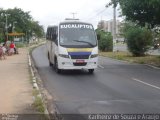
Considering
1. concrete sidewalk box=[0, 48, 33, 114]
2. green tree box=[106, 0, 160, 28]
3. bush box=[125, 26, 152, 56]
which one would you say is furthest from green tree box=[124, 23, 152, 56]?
concrete sidewalk box=[0, 48, 33, 114]

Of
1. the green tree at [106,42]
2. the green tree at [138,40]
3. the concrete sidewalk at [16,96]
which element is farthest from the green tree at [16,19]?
the concrete sidewalk at [16,96]

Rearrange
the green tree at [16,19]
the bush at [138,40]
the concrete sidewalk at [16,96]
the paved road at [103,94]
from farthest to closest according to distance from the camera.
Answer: the green tree at [16,19], the bush at [138,40], the paved road at [103,94], the concrete sidewalk at [16,96]

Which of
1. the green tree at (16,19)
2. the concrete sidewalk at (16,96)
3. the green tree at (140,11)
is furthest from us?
the green tree at (16,19)

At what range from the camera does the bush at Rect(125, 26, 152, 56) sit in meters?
39.9

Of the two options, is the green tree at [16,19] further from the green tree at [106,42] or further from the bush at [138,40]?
the bush at [138,40]

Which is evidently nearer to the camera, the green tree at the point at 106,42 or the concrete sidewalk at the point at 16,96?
the concrete sidewalk at the point at 16,96

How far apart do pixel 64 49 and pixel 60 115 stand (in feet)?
37.9

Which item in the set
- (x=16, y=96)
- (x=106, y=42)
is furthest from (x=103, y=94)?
(x=106, y=42)

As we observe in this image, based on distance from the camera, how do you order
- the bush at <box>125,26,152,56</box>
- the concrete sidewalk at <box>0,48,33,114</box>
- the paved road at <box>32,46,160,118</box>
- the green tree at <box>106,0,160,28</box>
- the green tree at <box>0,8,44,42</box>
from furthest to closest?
the green tree at <box>0,8,44,42</box>
the bush at <box>125,26,152,56</box>
the green tree at <box>106,0,160,28</box>
the paved road at <box>32,46,160,118</box>
the concrete sidewalk at <box>0,48,33,114</box>

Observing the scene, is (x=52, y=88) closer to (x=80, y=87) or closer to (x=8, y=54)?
(x=80, y=87)

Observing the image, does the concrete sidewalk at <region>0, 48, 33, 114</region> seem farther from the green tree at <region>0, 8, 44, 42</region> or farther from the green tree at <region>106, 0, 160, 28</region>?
the green tree at <region>0, 8, 44, 42</region>

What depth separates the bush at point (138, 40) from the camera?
39.9 m

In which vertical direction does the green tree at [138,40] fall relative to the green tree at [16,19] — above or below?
below

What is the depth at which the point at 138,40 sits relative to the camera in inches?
1571
